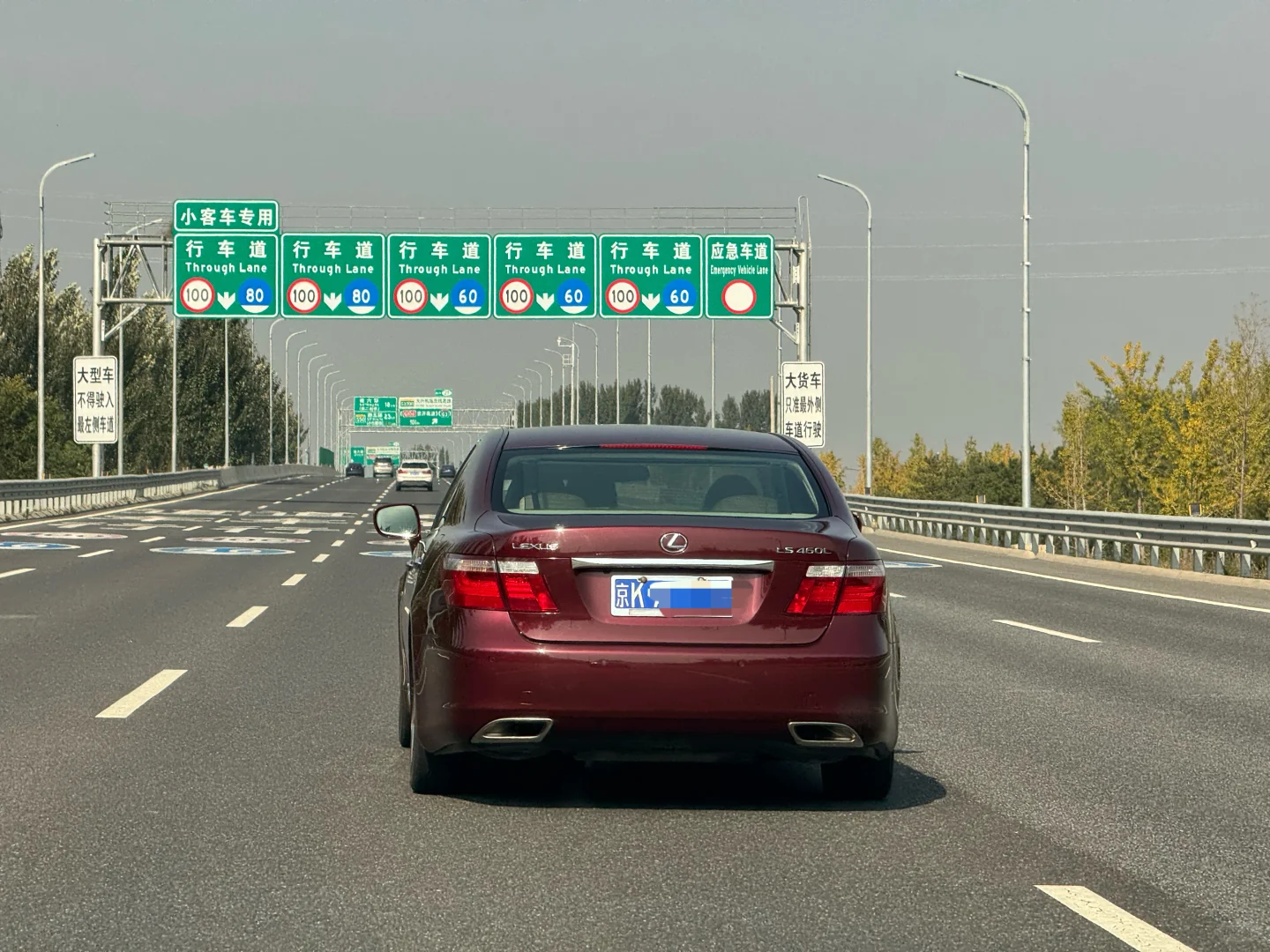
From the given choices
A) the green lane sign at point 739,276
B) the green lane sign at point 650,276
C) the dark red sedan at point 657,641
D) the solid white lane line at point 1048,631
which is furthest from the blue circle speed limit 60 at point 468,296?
the dark red sedan at point 657,641

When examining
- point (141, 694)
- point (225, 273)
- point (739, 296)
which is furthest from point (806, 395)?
point (141, 694)

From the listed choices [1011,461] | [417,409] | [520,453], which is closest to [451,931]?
[520,453]

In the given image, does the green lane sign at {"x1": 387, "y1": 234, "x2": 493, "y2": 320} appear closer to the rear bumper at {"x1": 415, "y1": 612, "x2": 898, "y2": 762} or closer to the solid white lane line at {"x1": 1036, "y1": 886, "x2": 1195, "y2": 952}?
the rear bumper at {"x1": 415, "y1": 612, "x2": 898, "y2": 762}

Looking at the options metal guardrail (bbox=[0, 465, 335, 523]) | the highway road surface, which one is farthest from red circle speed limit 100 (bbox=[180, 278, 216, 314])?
the highway road surface

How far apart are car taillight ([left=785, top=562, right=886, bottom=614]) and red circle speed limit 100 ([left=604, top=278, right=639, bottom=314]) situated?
3793 centimetres

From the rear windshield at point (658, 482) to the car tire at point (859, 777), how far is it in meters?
0.93

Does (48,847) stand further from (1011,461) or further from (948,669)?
(1011,461)

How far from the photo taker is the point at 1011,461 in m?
159

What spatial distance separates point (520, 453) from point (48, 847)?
2235mm

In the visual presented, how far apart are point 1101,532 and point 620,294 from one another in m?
20.6

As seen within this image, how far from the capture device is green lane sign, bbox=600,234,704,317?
4328 centimetres

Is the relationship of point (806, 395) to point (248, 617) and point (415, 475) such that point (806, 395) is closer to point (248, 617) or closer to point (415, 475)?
point (415, 475)

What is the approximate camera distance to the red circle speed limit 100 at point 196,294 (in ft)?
142

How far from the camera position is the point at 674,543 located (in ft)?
18.9
